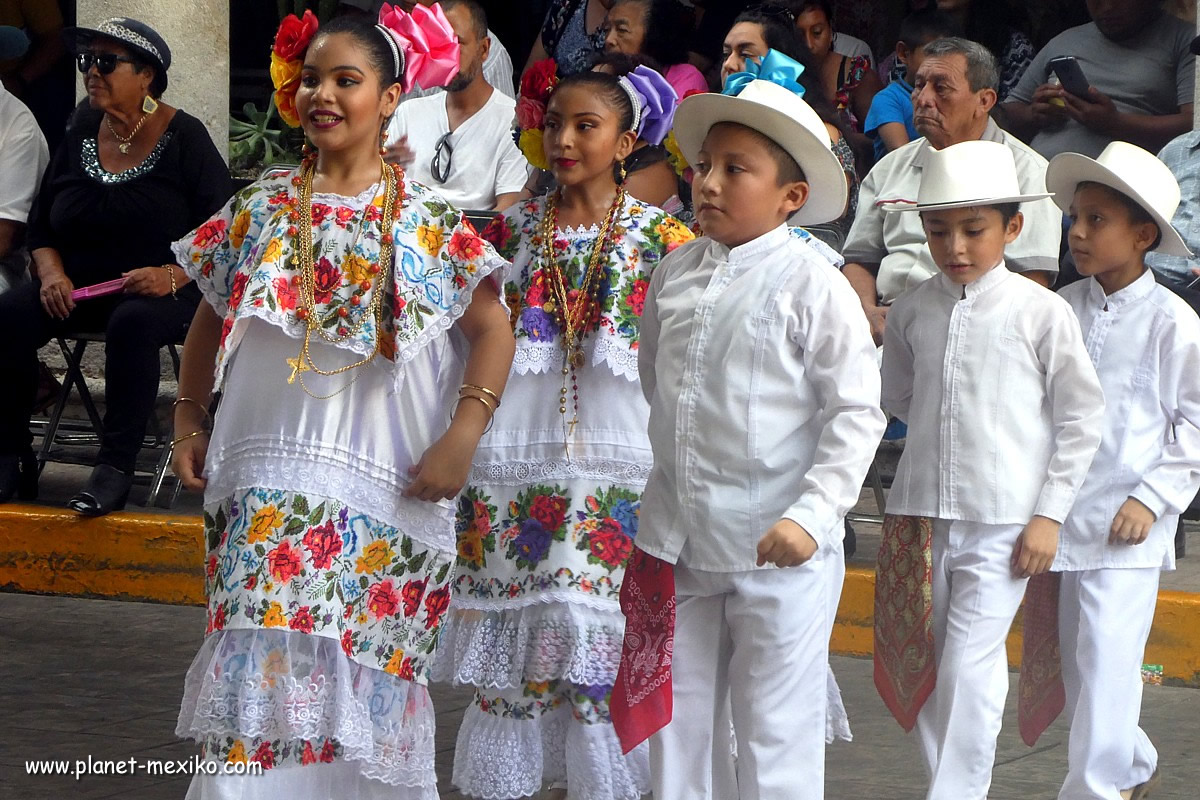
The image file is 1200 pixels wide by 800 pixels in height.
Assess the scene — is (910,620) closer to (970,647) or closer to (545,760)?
(970,647)

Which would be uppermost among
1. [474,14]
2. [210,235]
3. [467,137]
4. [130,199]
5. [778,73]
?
[474,14]

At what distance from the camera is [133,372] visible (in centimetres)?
721

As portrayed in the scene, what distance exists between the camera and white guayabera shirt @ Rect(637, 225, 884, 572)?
3.63 m

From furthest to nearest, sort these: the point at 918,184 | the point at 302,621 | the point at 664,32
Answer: the point at 664,32 → the point at 918,184 → the point at 302,621

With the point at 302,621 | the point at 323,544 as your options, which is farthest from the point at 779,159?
the point at 302,621

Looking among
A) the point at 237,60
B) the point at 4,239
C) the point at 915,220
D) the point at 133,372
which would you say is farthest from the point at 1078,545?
the point at 237,60

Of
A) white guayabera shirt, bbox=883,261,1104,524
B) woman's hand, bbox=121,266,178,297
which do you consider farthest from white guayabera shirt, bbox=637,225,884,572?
woman's hand, bbox=121,266,178,297

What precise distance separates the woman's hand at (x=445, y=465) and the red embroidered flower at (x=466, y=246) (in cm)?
41

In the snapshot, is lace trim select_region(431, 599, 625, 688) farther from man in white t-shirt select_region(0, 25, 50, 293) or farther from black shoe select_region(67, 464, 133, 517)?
man in white t-shirt select_region(0, 25, 50, 293)

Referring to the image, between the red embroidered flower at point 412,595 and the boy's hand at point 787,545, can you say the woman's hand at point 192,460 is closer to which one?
the red embroidered flower at point 412,595

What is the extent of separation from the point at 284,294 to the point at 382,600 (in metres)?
0.71

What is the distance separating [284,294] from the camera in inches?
154

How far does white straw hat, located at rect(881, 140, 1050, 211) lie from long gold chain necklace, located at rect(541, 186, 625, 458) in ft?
2.78

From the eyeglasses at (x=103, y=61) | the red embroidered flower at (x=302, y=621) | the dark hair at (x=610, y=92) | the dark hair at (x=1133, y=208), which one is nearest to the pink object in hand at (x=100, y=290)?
the eyeglasses at (x=103, y=61)
